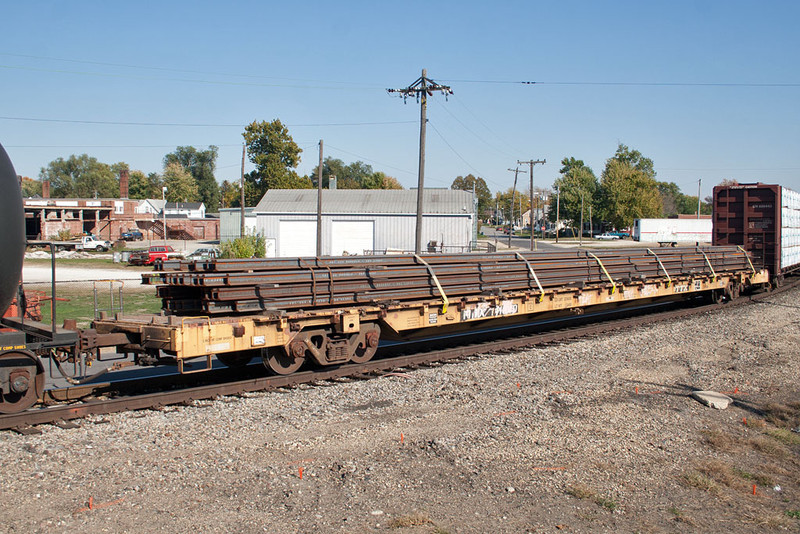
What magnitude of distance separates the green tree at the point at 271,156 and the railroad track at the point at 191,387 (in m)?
68.1

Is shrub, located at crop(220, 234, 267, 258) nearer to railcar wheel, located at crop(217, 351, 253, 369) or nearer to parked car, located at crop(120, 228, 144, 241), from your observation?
railcar wheel, located at crop(217, 351, 253, 369)

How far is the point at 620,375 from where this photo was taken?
10.6m

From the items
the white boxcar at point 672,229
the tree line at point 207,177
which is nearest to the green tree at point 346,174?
the tree line at point 207,177

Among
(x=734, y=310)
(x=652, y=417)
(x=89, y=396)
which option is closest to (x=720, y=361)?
(x=652, y=417)

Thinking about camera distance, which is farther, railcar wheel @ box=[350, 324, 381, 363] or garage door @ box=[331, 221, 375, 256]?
garage door @ box=[331, 221, 375, 256]

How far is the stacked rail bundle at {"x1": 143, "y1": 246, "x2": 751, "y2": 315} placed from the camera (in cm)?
891

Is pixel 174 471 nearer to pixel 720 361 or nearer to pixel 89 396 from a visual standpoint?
pixel 89 396

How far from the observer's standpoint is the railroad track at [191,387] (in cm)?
759

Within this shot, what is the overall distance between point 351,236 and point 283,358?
38.0 m

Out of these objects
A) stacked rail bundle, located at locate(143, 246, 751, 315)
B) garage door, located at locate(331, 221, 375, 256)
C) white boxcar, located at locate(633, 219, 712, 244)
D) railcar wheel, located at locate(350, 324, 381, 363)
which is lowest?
railcar wheel, located at locate(350, 324, 381, 363)

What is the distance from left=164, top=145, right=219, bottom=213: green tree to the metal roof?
301ft

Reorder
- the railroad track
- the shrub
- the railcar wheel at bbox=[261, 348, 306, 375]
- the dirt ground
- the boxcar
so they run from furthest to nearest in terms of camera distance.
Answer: the shrub
the boxcar
the railcar wheel at bbox=[261, 348, 306, 375]
the railroad track
the dirt ground

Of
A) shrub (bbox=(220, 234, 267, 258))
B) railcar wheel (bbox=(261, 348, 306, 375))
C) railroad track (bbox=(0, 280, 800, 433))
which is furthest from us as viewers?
shrub (bbox=(220, 234, 267, 258))

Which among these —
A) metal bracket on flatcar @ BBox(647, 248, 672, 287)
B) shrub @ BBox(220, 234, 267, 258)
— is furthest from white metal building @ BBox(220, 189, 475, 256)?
metal bracket on flatcar @ BBox(647, 248, 672, 287)
